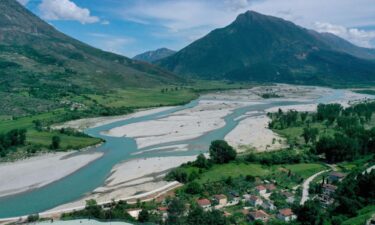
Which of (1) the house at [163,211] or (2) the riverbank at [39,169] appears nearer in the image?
(1) the house at [163,211]

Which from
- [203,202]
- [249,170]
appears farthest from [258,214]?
[249,170]

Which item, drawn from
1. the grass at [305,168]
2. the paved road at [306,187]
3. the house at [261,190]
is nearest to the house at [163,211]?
the house at [261,190]

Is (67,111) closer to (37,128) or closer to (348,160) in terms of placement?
(37,128)

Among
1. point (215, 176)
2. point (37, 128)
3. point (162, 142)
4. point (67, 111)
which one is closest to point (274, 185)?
point (215, 176)

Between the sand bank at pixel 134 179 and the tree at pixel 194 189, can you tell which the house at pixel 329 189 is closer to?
the tree at pixel 194 189

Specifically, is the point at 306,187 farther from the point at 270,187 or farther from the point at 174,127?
the point at 174,127

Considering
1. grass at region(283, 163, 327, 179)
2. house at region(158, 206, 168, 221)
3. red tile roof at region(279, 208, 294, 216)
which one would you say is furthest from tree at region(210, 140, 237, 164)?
red tile roof at region(279, 208, 294, 216)
